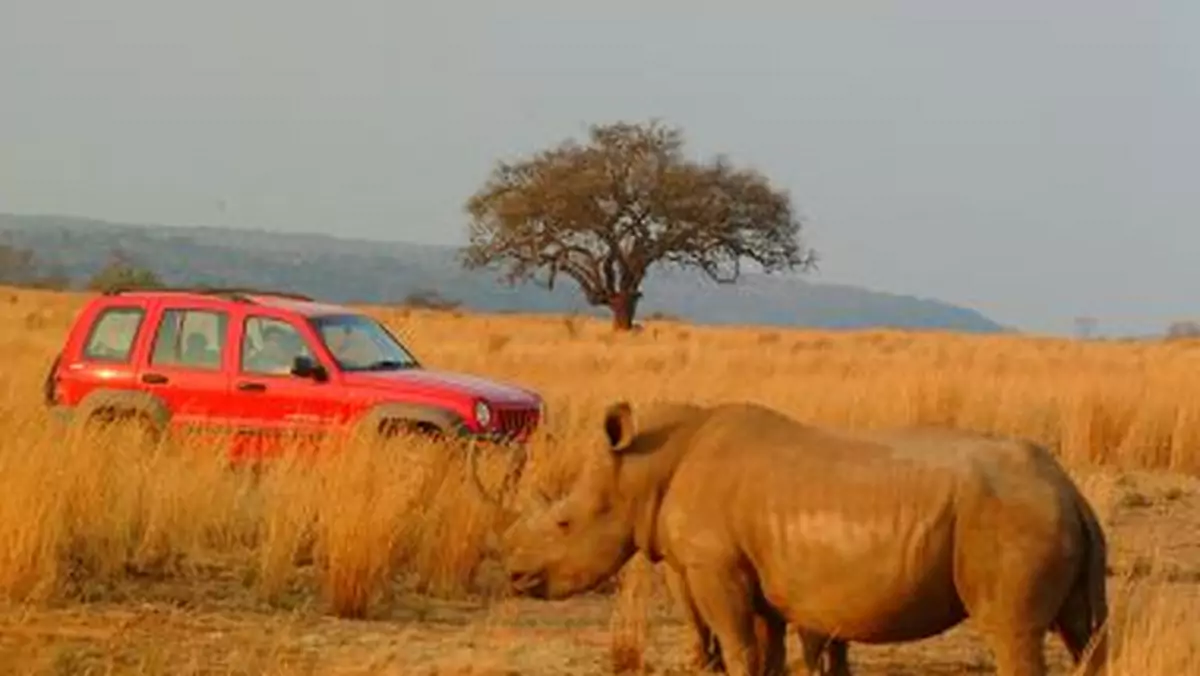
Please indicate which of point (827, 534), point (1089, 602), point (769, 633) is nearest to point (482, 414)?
point (769, 633)

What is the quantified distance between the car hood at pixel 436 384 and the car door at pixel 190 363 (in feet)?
3.49

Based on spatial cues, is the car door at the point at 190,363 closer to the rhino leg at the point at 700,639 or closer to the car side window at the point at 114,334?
the car side window at the point at 114,334

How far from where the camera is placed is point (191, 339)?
585 inches

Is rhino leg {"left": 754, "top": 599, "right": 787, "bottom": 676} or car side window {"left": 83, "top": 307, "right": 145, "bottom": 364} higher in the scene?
car side window {"left": 83, "top": 307, "right": 145, "bottom": 364}

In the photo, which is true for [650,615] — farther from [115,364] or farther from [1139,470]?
[1139,470]

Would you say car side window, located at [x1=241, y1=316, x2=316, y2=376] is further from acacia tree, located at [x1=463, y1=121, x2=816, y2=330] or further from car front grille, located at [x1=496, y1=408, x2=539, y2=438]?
acacia tree, located at [x1=463, y1=121, x2=816, y2=330]

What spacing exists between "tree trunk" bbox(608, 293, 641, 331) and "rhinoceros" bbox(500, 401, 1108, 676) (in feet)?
151

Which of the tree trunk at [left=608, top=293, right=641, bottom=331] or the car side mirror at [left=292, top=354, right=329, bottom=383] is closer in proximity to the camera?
the car side mirror at [left=292, top=354, right=329, bottom=383]

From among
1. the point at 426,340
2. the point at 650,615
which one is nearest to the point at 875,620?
the point at 650,615

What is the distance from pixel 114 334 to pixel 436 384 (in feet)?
9.05

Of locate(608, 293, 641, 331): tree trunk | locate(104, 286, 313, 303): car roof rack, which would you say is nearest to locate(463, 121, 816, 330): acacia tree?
locate(608, 293, 641, 331): tree trunk

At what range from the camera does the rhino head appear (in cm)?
779

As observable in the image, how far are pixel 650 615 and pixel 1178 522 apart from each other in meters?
5.86

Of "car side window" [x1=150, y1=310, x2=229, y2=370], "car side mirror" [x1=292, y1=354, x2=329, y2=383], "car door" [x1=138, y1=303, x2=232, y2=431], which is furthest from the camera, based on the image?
"car side window" [x1=150, y1=310, x2=229, y2=370]
